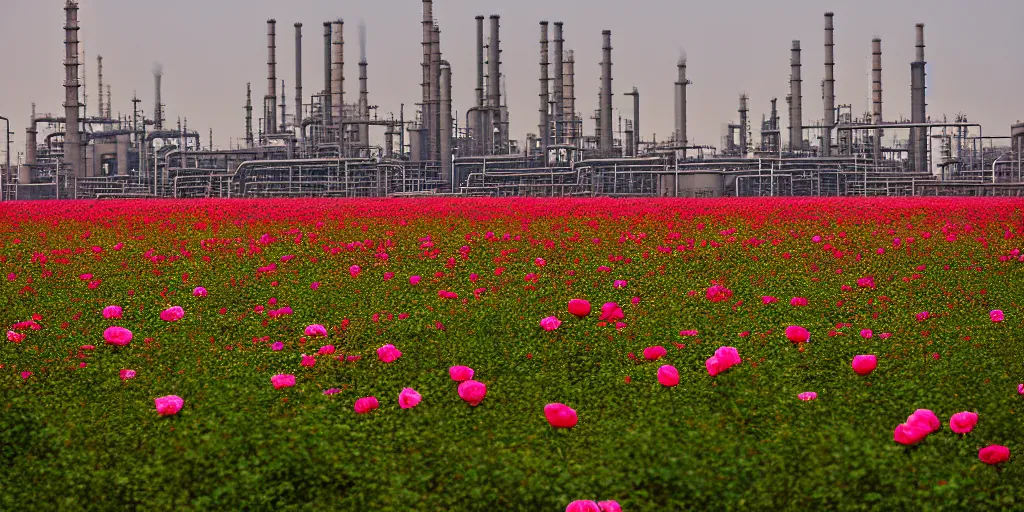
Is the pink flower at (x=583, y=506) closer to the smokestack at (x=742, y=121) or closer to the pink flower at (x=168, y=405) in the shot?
the pink flower at (x=168, y=405)

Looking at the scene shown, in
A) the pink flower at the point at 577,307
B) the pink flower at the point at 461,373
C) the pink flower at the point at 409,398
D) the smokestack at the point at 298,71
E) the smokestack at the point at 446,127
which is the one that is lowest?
the pink flower at the point at 409,398

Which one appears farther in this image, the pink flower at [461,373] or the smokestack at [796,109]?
the smokestack at [796,109]

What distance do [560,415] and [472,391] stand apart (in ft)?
2.24

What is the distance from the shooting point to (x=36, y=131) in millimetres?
56875

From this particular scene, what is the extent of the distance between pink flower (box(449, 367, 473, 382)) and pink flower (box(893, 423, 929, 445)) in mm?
2656

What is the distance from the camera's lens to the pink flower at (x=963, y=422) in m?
5.81

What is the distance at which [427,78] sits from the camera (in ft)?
154

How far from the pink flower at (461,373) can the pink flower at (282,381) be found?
3.53ft

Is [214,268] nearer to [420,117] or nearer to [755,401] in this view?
[755,401]

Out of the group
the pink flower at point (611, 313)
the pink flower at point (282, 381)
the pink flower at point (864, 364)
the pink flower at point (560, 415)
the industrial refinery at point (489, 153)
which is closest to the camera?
the pink flower at point (560, 415)

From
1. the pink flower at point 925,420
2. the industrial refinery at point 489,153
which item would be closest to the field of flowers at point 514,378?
the pink flower at point 925,420

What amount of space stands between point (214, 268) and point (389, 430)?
4.87m

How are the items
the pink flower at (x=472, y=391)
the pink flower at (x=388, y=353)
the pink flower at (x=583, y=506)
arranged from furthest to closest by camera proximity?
the pink flower at (x=388, y=353)
the pink flower at (x=472, y=391)
the pink flower at (x=583, y=506)

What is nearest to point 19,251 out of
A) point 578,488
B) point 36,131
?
point 578,488
